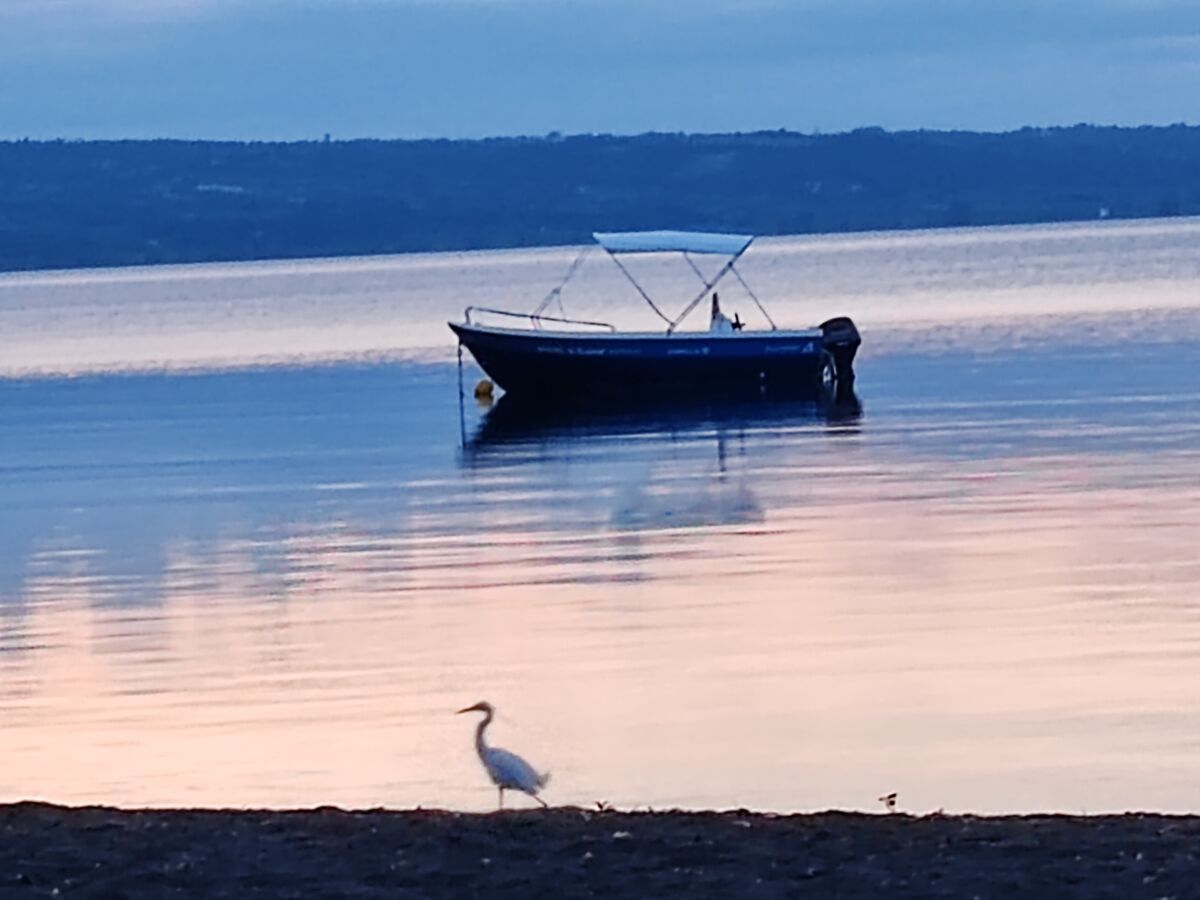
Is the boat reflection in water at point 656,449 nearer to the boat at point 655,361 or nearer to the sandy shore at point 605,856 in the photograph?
the boat at point 655,361

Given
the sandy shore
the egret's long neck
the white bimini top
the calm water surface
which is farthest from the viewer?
the white bimini top

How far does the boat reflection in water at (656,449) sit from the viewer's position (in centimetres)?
2794

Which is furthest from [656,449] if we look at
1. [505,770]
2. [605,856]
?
[605,856]

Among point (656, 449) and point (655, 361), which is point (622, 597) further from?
point (655, 361)

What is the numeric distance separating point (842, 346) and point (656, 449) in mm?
9076

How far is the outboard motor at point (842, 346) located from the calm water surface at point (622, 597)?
2.34 ft

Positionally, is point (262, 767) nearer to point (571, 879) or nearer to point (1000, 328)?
point (571, 879)

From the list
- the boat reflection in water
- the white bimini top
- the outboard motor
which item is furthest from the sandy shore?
the white bimini top

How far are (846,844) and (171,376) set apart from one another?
50843 millimetres

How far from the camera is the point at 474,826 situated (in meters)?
9.43

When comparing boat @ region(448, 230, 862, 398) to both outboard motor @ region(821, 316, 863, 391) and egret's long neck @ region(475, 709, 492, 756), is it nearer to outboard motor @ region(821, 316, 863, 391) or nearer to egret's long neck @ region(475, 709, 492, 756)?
outboard motor @ region(821, 316, 863, 391)

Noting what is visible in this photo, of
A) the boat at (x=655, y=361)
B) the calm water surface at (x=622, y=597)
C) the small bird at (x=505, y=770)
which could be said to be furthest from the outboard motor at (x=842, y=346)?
the small bird at (x=505, y=770)

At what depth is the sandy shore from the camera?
820 cm

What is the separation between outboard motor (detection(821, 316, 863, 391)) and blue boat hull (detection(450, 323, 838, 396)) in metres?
0.74
